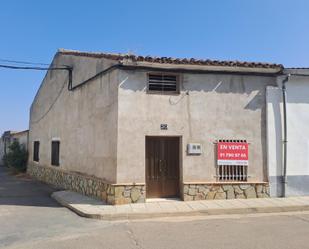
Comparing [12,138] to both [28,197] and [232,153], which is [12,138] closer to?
[28,197]

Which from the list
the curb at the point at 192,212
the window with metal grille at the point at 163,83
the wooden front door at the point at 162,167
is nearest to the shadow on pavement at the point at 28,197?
the curb at the point at 192,212

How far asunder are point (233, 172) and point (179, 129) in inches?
93.9

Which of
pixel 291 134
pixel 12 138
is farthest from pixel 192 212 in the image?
pixel 12 138

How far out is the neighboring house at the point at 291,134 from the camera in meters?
11.9

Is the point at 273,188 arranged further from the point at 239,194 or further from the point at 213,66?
the point at 213,66

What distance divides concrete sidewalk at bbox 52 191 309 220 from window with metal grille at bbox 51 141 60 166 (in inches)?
234

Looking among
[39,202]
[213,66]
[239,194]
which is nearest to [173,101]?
[213,66]

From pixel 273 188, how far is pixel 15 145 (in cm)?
1988

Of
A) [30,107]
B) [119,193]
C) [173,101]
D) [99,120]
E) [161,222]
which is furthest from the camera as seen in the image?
[30,107]

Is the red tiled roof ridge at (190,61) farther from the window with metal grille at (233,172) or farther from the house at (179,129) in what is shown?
the window with metal grille at (233,172)

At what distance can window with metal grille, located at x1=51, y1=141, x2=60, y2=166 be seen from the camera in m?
17.1

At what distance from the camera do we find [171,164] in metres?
11.7

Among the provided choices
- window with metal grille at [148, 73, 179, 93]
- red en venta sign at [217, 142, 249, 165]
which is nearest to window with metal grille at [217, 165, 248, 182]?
red en venta sign at [217, 142, 249, 165]

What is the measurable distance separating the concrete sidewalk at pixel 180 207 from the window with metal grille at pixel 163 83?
3.64m
